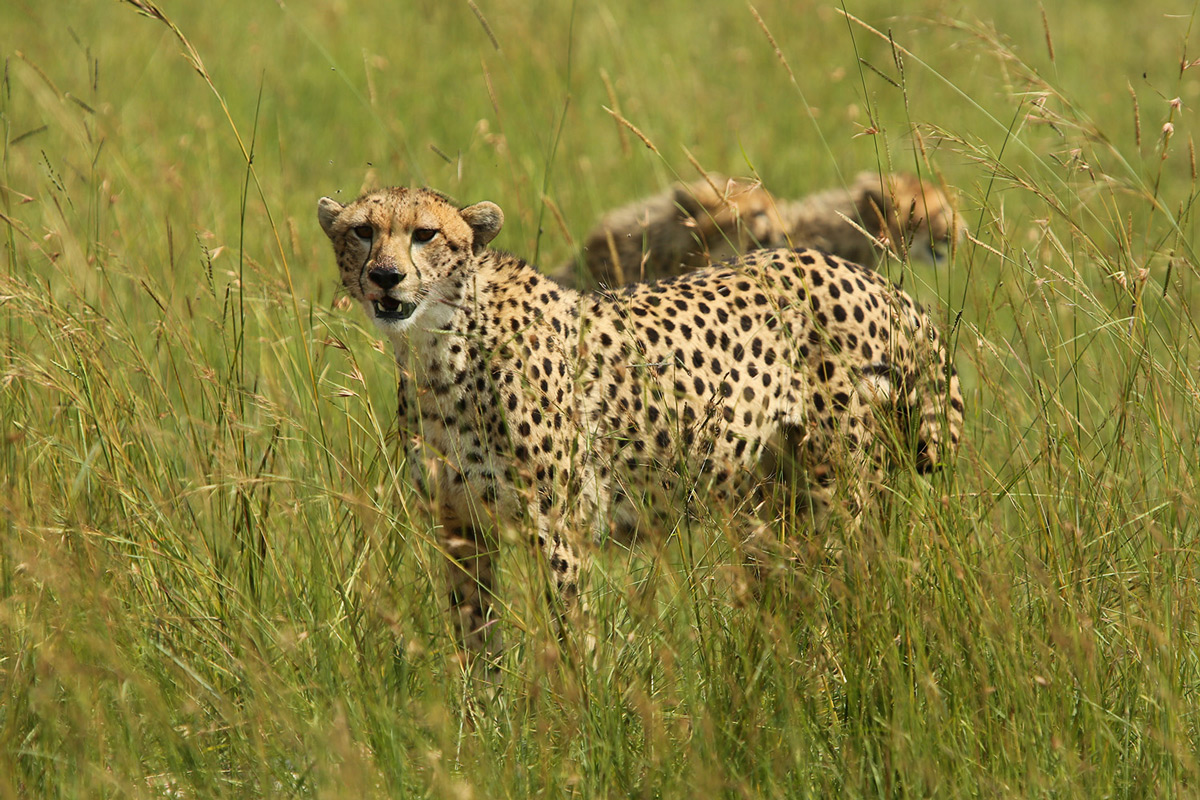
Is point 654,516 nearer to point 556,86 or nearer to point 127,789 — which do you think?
point 127,789

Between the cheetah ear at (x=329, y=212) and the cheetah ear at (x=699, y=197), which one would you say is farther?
the cheetah ear at (x=699, y=197)

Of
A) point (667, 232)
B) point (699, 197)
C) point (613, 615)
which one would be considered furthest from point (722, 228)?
point (613, 615)

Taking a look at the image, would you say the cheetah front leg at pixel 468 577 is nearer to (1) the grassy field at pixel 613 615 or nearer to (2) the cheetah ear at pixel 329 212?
(1) the grassy field at pixel 613 615

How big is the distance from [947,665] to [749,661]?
39 centimetres

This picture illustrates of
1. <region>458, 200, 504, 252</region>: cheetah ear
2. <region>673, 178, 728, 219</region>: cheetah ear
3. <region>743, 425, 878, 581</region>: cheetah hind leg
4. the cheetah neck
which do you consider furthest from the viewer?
the cheetah neck

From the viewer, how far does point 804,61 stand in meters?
8.33

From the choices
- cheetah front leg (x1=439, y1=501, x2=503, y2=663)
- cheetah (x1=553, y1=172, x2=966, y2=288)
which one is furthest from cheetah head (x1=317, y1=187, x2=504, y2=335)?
cheetah (x1=553, y1=172, x2=966, y2=288)

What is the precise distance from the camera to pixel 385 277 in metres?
3.00

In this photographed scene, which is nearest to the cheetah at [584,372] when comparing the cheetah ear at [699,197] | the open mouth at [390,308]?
the open mouth at [390,308]

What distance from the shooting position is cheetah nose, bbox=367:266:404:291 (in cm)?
299

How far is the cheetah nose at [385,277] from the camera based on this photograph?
2992 mm

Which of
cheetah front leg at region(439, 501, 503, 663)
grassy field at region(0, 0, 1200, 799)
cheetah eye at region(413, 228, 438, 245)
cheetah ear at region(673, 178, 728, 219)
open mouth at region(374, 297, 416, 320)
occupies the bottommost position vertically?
cheetah front leg at region(439, 501, 503, 663)

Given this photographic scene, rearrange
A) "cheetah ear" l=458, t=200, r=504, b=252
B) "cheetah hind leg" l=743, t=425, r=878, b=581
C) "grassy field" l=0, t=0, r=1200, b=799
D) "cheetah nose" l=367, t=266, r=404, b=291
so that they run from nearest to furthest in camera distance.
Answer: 1. "grassy field" l=0, t=0, r=1200, b=799
2. "cheetah hind leg" l=743, t=425, r=878, b=581
3. "cheetah nose" l=367, t=266, r=404, b=291
4. "cheetah ear" l=458, t=200, r=504, b=252

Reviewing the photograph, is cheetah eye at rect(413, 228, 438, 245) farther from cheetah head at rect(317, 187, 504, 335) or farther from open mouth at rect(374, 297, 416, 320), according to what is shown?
open mouth at rect(374, 297, 416, 320)
